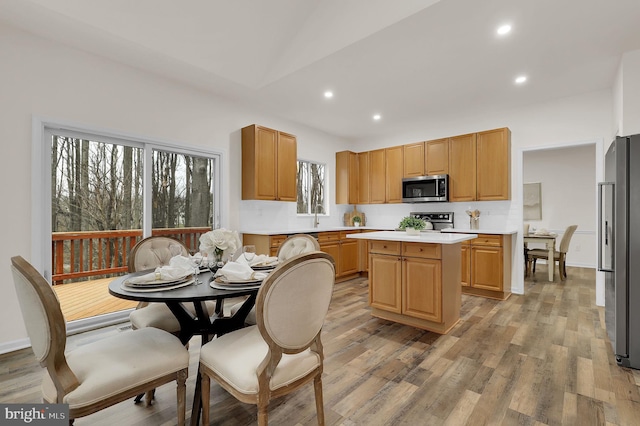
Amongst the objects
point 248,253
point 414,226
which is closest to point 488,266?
point 414,226

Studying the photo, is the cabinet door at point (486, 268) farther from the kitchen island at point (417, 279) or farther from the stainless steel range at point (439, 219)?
the kitchen island at point (417, 279)

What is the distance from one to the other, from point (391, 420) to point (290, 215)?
3.87 meters

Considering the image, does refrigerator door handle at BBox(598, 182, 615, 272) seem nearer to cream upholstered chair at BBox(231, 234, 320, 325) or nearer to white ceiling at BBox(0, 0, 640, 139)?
white ceiling at BBox(0, 0, 640, 139)

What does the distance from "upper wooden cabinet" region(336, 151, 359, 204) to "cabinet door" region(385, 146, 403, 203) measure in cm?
72

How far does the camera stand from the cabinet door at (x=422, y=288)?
2.93 m

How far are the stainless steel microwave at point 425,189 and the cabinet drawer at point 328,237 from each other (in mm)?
1394

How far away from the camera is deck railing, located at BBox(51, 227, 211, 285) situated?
3.68 metres


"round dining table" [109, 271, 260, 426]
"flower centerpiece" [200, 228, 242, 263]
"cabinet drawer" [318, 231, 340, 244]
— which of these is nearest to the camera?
"round dining table" [109, 271, 260, 426]

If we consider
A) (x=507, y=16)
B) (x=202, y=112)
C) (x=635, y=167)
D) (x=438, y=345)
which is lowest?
(x=438, y=345)

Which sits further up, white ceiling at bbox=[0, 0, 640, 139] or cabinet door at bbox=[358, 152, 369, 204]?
white ceiling at bbox=[0, 0, 640, 139]

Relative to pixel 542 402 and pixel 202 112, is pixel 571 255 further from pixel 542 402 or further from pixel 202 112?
pixel 202 112

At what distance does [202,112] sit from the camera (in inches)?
157

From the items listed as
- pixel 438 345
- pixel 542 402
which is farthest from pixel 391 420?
pixel 438 345

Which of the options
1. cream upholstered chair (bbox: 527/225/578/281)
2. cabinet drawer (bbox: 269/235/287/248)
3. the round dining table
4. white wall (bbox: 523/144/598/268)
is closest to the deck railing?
cabinet drawer (bbox: 269/235/287/248)
